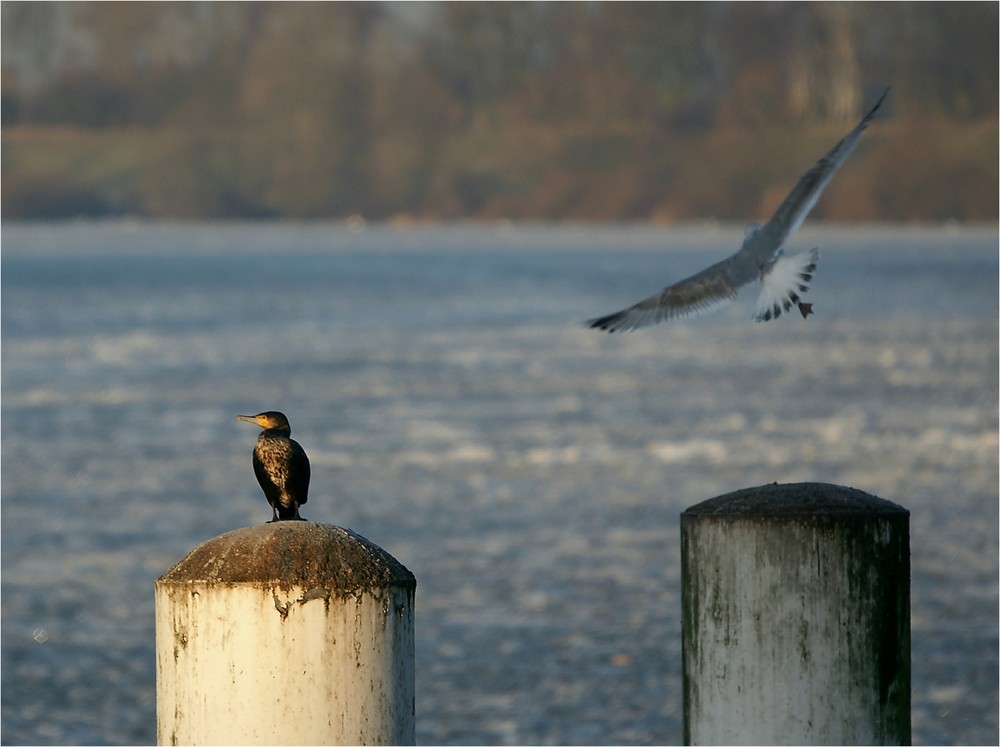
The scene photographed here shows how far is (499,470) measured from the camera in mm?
17312

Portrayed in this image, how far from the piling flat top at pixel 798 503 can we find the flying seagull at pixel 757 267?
1.86 m

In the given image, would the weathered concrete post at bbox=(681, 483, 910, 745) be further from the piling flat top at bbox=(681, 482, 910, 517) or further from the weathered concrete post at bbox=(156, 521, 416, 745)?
Answer: the weathered concrete post at bbox=(156, 521, 416, 745)

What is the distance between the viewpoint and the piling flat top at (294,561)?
351 centimetres

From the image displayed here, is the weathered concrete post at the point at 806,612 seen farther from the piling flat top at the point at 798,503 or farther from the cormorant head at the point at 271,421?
the cormorant head at the point at 271,421

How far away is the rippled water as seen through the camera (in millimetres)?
10219

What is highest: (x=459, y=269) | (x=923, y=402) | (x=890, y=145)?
(x=890, y=145)

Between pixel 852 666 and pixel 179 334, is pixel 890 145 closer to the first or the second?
pixel 179 334

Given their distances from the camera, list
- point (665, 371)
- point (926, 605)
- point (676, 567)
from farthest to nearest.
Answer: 1. point (665, 371)
2. point (676, 567)
3. point (926, 605)

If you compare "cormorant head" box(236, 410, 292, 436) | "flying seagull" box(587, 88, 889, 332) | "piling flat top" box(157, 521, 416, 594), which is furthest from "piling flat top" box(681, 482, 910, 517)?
"flying seagull" box(587, 88, 889, 332)

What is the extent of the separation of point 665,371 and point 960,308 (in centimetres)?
1859

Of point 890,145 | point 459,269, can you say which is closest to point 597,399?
point 459,269

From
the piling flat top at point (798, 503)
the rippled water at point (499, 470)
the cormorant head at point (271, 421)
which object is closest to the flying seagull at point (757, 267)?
the cormorant head at point (271, 421)

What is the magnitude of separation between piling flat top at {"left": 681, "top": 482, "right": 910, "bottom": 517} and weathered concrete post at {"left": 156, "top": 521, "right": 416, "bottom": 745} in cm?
83

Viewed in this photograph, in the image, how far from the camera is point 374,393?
25.2 meters
